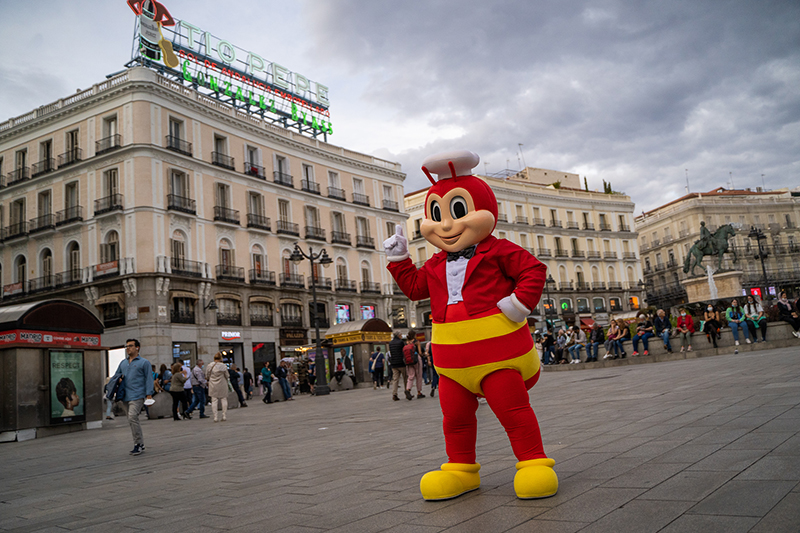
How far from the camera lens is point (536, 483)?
329cm

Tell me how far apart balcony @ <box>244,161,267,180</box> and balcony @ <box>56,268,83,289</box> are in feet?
34.8

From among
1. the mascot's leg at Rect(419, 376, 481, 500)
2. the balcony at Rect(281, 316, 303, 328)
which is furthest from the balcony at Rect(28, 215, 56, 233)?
the mascot's leg at Rect(419, 376, 481, 500)

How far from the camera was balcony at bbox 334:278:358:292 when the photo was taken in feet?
126

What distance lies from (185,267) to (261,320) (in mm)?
5562

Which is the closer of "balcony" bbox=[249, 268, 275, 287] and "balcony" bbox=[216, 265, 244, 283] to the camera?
"balcony" bbox=[216, 265, 244, 283]

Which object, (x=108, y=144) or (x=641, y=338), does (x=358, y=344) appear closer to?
(x=641, y=338)

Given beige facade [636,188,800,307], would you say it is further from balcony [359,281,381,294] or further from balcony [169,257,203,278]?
balcony [169,257,203,278]

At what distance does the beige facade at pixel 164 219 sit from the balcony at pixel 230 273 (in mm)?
56

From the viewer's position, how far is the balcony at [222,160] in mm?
33219

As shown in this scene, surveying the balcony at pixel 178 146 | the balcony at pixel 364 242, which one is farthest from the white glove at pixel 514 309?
the balcony at pixel 364 242

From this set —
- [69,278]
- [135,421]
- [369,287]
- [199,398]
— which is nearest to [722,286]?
[199,398]

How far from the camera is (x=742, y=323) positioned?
1619 centimetres

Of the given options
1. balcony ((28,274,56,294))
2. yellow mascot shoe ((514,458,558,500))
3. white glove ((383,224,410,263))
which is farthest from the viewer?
balcony ((28,274,56,294))

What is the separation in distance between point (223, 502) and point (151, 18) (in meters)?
35.0
